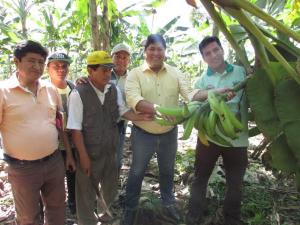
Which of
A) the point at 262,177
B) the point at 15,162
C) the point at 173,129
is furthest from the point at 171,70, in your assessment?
the point at 262,177

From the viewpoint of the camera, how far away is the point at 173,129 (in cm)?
290

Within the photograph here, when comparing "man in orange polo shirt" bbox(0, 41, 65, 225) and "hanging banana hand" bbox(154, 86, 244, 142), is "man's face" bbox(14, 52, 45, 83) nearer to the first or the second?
"man in orange polo shirt" bbox(0, 41, 65, 225)

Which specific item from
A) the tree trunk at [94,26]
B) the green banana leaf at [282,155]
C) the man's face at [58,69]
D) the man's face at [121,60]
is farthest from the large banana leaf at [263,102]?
the tree trunk at [94,26]

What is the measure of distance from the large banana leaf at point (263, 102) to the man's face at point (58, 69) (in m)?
2.20

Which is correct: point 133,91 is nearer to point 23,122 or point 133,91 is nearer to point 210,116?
point 23,122

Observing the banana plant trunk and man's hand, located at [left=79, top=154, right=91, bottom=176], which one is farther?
the banana plant trunk

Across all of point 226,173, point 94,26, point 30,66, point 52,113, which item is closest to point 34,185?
point 52,113

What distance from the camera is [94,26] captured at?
4.01 meters

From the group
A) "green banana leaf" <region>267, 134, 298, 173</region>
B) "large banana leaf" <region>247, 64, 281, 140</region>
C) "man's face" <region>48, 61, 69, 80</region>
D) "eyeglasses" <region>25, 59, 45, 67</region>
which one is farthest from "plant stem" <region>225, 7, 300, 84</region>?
"man's face" <region>48, 61, 69, 80</region>

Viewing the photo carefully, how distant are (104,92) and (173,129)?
0.64 meters

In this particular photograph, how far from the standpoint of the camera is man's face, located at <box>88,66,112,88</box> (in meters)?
2.57

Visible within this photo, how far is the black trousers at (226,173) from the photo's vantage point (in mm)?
2627

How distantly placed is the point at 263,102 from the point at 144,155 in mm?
2017

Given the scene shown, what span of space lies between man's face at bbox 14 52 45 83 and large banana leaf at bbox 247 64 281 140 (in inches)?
64.0
